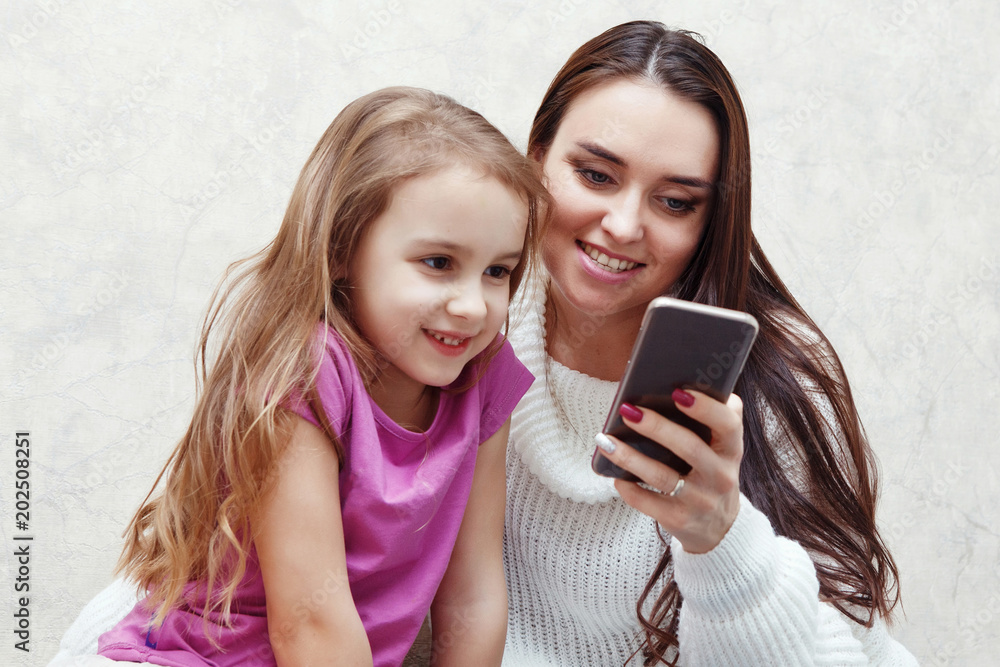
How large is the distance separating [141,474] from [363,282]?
3.88 ft

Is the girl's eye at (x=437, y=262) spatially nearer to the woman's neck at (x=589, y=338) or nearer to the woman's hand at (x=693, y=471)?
the woman's hand at (x=693, y=471)

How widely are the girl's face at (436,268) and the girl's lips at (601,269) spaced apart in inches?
11.8

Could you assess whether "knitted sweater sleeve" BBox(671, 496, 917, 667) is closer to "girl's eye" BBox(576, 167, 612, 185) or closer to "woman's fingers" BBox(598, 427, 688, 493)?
"woman's fingers" BBox(598, 427, 688, 493)

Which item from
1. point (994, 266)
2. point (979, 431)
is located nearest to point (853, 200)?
point (994, 266)

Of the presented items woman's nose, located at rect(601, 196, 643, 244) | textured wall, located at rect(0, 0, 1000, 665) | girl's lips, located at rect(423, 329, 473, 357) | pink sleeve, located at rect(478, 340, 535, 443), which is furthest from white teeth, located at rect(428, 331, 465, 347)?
textured wall, located at rect(0, 0, 1000, 665)

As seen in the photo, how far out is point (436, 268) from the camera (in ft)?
3.36

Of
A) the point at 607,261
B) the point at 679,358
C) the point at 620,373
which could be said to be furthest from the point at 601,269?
the point at 679,358

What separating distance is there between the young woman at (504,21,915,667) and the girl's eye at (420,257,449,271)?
35cm

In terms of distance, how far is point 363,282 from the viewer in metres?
1.05

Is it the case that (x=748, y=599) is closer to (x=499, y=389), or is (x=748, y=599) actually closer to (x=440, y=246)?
(x=499, y=389)

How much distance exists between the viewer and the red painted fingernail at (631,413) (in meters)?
0.95

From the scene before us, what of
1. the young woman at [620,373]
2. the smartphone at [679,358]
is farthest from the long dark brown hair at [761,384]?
the smartphone at [679,358]

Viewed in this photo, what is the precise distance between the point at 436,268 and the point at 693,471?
362 mm

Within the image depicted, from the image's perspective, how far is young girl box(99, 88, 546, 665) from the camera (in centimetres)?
99
